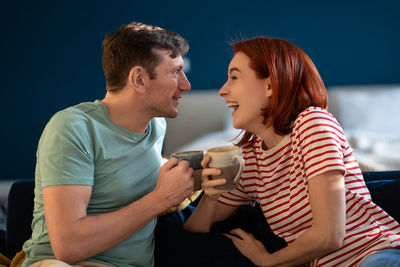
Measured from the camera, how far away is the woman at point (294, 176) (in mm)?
1083

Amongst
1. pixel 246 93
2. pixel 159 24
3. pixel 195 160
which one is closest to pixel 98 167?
pixel 195 160

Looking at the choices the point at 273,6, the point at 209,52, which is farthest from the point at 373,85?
the point at 209,52

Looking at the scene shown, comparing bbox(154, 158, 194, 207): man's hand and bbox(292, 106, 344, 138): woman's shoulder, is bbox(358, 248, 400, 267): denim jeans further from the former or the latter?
bbox(154, 158, 194, 207): man's hand

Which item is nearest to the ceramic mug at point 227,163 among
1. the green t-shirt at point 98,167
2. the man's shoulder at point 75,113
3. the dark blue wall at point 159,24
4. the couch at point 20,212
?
the green t-shirt at point 98,167

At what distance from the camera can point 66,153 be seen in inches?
45.1

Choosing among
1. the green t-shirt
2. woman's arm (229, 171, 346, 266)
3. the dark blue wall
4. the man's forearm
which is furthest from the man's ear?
the dark blue wall

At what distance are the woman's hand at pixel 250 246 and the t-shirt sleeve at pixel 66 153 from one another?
518 millimetres

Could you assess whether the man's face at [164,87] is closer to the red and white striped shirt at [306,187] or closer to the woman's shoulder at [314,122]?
the red and white striped shirt at [306,187]

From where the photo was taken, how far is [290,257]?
1167 mm

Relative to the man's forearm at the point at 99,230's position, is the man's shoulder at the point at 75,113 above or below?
above

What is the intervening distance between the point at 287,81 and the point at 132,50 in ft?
1.81

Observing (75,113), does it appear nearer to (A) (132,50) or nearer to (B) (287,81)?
(A) (132,50)

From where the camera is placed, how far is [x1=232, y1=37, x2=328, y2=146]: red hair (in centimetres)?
126

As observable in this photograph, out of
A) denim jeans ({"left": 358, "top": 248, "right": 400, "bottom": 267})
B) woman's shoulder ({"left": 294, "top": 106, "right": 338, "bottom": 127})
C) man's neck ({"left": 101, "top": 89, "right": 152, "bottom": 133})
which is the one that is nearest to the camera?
denim jeans ({"left": 358, "top": 248, "right": 400, "bottom": 267})
